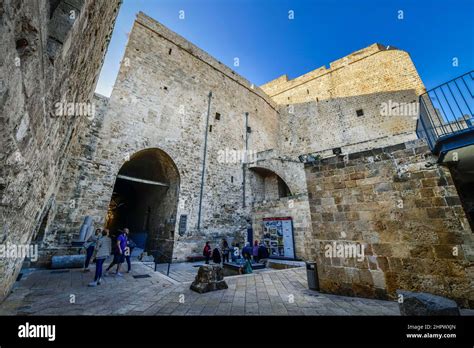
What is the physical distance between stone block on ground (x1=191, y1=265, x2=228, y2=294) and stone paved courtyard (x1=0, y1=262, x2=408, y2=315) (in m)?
0.15

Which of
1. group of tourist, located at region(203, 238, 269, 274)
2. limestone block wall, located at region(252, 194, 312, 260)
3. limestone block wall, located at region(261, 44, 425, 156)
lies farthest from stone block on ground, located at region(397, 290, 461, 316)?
limestone block wall, located at region(261, 44, 425, 156)

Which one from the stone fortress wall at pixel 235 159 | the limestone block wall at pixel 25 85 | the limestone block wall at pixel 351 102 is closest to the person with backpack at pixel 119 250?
the stone fortress wall at pixel 235 159

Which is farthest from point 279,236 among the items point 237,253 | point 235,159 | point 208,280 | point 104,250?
point 104,250

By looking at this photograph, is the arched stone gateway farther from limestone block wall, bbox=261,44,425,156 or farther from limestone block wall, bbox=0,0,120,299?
limestone block wall, bbox=261,44,425,156

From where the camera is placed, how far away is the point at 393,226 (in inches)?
145

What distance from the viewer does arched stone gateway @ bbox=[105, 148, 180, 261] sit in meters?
9.76

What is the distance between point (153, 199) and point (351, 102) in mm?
16722

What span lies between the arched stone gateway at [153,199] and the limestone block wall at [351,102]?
10.6m

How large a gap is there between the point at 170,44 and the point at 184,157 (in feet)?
23.5

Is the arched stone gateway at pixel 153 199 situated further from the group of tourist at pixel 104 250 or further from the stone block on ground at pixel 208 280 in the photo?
the stone block on ground at pixel 208 280

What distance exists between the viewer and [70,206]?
7082 millimetres

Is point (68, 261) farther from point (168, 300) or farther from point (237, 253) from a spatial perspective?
point (237, 253)

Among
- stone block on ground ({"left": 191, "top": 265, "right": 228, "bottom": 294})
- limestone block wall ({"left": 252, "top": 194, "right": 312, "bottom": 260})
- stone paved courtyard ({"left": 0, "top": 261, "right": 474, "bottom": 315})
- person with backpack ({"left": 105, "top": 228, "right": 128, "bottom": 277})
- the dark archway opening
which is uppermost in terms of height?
the dark archway opening
